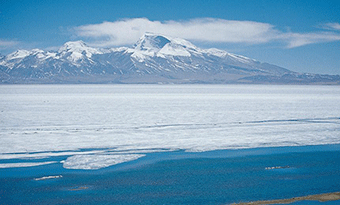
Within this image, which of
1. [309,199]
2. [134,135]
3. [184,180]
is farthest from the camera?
[134,135]

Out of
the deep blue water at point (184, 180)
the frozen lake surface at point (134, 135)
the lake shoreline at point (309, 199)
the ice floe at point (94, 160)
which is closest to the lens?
the lake shoreline at point (309, 199)

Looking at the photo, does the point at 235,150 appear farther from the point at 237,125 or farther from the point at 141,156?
the point at 237,125

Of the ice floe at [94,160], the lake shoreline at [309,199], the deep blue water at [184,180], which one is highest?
the ice floe at [94,160]

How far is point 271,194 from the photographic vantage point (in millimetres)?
10094

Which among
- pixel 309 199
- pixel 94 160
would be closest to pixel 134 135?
pixel 94 160

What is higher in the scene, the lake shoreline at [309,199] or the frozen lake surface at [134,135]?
the frozen lake surface at [134,135]

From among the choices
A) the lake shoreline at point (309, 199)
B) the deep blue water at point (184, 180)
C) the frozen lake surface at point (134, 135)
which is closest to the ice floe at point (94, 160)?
the frozen lake surface at point (134, 135)

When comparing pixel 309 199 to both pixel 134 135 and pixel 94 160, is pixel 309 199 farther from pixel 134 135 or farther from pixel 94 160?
pixel 134 135

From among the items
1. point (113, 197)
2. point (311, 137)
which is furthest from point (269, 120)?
point (113, 197)

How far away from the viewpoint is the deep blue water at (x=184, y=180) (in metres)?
9.89

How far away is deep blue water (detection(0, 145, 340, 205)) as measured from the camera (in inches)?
389

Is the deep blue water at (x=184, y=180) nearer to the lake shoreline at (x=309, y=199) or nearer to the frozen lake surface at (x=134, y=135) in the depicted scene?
the lake shoreline at (x=309, y=199)

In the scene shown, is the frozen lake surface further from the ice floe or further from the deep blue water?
the deep blue water

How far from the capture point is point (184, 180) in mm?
11484
